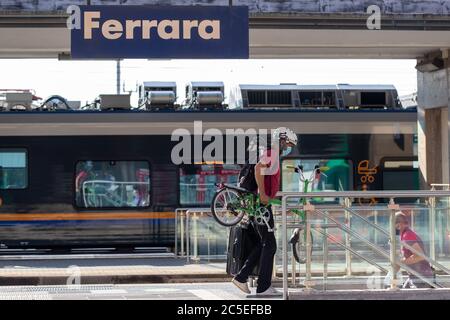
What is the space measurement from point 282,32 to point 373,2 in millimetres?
1582

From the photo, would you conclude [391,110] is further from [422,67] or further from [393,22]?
[393,22]

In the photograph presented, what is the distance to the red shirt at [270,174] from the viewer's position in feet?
36.1

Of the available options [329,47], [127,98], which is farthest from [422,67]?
[127,98]

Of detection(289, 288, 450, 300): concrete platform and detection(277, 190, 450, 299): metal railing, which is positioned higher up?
detection(277, 190, 450, 299): metal railing

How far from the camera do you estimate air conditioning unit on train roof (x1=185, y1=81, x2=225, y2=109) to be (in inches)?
855

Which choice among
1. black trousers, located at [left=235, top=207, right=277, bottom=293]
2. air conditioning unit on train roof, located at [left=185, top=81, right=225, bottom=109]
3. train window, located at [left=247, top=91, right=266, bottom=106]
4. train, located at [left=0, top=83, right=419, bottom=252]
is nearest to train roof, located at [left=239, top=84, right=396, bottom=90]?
train window, located at [left=247, top=91, right=266, bottom=106]

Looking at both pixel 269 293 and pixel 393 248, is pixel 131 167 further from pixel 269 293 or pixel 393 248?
pixel 393 248

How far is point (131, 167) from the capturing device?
21328 mm

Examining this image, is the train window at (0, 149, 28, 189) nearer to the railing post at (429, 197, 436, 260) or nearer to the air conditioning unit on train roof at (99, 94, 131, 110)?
the air conditioning unit on train roof at (99, 94, 131, 110)

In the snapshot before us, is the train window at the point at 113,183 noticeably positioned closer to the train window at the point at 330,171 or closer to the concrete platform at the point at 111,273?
the train window at the point at 330,171

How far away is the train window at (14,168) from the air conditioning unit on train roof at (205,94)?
3.98m

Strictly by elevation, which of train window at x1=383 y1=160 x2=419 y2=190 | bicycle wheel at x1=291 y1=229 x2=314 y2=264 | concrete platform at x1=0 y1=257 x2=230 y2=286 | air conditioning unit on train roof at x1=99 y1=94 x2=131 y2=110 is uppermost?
air conditioning unit on train roof at x1=99 y1=94 x2=131 y2=110

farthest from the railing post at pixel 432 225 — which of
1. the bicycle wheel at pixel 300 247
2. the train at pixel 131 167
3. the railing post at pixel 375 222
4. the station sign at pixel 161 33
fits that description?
the train at pixel 131 167

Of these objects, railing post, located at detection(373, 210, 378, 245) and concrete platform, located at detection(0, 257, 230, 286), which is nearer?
railing post, located at detection(373, 210, 378, 245)
